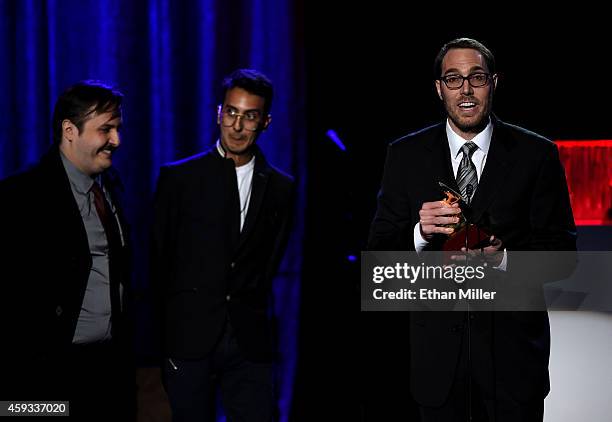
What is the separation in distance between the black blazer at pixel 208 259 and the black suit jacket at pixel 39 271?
398 mm

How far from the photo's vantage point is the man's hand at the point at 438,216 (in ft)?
7.02

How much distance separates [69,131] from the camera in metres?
2.79

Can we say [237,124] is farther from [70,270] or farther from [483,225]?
[483,225]

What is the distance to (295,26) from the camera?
3.97 m

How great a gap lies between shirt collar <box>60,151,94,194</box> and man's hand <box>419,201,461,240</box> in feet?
4.01

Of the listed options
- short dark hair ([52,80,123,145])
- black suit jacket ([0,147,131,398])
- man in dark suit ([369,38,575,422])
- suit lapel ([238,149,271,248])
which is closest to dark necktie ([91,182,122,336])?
black suit jacket ([0,147,131,398])

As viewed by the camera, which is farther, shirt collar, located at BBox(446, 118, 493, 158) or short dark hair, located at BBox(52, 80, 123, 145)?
short dark hair, located at BBox(52, 80, 123, 145)

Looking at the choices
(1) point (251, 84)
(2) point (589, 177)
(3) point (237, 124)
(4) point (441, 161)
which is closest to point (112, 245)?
(3) point (237, 124)

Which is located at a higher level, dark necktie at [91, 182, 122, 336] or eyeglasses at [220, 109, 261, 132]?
eyeglasses at [220, 109, 261, 132]

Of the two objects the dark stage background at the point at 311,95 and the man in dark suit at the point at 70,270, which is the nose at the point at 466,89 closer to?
the man in dark suit at the point at 70,270

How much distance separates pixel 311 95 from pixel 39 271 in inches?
71.2

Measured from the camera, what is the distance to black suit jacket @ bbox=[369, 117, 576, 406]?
2.35 m

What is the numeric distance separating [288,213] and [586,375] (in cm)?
138

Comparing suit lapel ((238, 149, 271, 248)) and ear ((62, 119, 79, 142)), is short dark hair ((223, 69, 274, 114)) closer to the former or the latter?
suit lapel ((238, 149, 271, 248))
